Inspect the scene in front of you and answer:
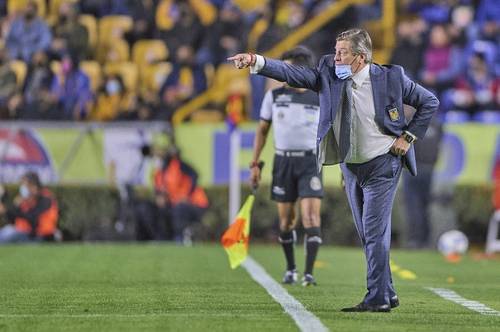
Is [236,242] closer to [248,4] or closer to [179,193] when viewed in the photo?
[179,193]

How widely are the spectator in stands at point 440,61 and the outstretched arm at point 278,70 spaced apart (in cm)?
1412

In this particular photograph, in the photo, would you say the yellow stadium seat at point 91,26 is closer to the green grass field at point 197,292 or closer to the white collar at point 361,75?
the green grass field at point 197,292

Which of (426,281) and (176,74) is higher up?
(176,74)

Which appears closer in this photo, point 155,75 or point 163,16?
point 155,75

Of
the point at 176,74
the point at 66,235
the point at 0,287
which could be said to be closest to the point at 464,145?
the point at 176,74

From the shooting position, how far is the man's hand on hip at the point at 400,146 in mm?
10141

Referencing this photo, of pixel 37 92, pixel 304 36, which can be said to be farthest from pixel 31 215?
pixel 304 36

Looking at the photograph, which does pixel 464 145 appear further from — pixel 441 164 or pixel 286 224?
pixel 286 224

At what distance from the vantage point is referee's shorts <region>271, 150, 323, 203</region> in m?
13.9

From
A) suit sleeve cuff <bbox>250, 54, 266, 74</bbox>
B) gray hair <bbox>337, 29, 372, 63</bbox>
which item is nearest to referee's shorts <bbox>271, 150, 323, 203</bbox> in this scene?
gray hair <bbox>337, 29, 372, 63</bbox>

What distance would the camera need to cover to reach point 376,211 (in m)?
10.2

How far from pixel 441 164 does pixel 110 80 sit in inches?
242

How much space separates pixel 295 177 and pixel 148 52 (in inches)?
505

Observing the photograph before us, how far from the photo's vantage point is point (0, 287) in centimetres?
1253
